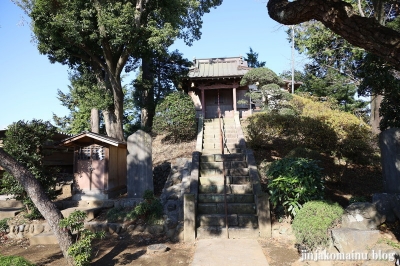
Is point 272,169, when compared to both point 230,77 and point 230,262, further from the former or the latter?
point 230,77

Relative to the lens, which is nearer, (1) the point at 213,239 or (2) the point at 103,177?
(1) the point at 213,239

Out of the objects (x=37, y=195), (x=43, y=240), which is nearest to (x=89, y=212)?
(x=43, y=240)

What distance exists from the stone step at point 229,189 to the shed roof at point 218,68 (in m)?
11.2

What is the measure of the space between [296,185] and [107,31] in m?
9.16

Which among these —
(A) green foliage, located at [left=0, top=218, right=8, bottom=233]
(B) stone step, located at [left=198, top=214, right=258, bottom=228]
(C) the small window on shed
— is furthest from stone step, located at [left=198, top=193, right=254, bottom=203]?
(A) green foliage, located at [left=0, top=218, right=8, bottom=233]

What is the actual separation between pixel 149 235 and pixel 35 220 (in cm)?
400

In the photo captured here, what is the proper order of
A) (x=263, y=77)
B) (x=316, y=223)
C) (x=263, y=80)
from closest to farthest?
(x=316, y=223), (x=263, y=77), (x=263, y=80)

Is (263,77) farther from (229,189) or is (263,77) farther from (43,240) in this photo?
(43,240)

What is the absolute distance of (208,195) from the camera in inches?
323

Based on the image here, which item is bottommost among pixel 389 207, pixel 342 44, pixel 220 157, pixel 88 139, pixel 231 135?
pixel 389 207

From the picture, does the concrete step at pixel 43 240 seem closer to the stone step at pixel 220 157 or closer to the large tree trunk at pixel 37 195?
the large tree trunk at pixel 37 195

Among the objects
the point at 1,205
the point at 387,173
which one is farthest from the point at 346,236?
the point at 1,205

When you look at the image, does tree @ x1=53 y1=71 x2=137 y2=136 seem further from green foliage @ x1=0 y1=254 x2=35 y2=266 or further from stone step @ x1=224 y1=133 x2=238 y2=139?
green foliage @ x1=0 y1=254 x2=35 y2=266

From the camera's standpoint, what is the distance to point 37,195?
5.27 m
